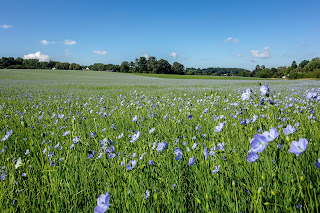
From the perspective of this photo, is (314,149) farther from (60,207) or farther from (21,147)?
(21,147)

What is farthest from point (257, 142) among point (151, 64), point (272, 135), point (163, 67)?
point (151, 64)

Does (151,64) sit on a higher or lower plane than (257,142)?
higher

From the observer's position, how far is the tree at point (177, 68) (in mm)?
96338

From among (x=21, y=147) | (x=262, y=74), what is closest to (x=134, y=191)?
(x=21, y=147)

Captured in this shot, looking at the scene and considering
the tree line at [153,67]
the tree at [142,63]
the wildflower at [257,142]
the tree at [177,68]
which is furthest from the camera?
the tree at [142,63]

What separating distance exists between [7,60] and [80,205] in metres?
90.4

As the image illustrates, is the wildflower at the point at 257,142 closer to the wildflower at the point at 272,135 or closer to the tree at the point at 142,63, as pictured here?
the wildflower at the point at 272,135

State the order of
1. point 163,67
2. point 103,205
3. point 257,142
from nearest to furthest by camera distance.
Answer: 1. point 103,205
2. point 257,142
3. point 163,67

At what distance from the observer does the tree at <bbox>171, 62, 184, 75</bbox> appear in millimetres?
96338

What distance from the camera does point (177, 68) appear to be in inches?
4038

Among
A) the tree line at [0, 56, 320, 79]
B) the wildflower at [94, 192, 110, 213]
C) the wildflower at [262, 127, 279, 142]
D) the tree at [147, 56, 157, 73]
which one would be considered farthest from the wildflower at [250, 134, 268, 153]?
the tree at [147, 56, 157, 73]

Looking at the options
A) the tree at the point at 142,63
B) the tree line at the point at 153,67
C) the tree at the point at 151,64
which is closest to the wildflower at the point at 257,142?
the tree line at the point at 153,67

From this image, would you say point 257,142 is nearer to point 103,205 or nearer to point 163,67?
point 103,205

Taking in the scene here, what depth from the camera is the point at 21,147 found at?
269cm
